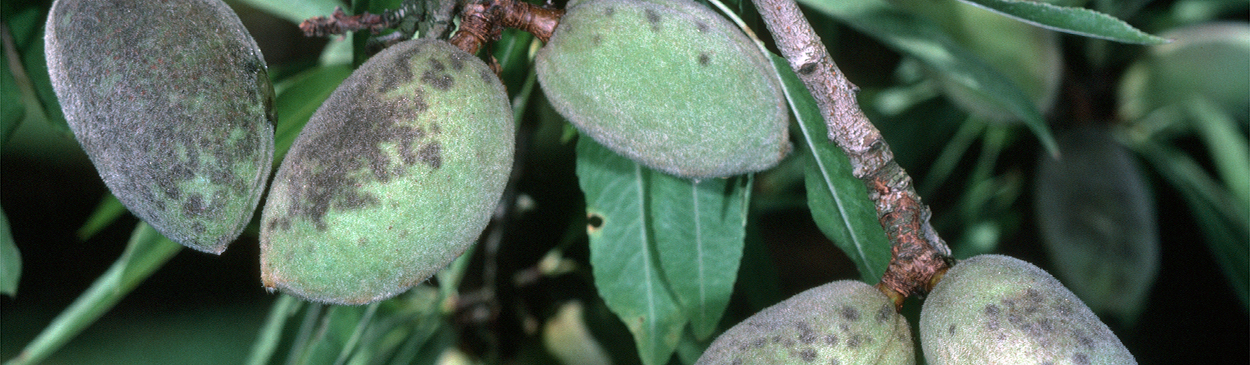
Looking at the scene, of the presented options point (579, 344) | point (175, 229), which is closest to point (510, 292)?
point (579, 344)

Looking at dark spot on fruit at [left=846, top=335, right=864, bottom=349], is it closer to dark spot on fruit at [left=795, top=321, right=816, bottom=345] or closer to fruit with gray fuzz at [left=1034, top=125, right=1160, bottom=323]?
dark spot on fruit at [left=795, top=321, right=816, bottom=345]

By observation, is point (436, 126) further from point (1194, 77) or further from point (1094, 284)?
point (1194, 77)

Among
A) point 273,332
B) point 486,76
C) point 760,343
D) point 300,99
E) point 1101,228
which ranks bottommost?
point 273,332

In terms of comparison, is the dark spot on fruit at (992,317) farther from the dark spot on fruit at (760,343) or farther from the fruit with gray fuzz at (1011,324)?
the dark spot on fruit at (760,343)

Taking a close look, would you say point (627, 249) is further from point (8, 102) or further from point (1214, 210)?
point (1214, 210)

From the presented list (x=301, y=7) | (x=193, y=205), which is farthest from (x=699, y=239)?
(x=301, y=7)

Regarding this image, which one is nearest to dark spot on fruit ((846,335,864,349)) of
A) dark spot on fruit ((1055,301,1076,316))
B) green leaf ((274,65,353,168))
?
dark spot on fruit ((1055,301,1076,316))

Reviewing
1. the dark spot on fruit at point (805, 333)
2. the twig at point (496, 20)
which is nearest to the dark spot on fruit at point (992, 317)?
the dark spot on fruit at point (805, 333)
